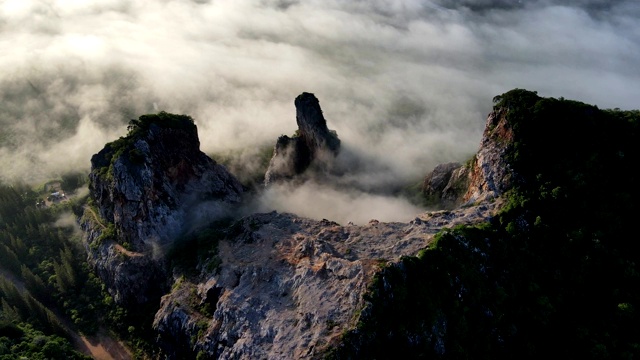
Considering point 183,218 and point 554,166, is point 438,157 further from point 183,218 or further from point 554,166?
point 183,218

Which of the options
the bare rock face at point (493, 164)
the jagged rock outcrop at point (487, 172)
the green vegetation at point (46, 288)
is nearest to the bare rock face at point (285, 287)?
the bare rock face at point (493, 164)

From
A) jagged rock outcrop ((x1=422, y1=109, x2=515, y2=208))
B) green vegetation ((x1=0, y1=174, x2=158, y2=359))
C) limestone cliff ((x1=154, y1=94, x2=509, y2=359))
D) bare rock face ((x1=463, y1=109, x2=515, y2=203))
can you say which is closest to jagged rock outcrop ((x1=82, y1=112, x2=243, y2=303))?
green vegetation ((x1=0, y1=174, x2=158, y2=359))

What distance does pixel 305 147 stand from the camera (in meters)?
168

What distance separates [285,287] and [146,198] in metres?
48.6

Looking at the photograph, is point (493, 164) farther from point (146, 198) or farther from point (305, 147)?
point (146, 198)

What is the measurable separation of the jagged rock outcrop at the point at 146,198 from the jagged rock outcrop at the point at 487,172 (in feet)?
191

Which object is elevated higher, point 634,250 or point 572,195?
point 572,195

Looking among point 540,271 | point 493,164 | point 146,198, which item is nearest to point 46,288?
point 146,198

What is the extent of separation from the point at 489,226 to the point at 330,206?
5607cm

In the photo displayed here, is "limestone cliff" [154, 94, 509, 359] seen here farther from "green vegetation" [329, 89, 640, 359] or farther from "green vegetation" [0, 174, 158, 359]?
"green vegetation" [0, 174, 158, 359]

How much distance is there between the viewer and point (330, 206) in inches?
5571

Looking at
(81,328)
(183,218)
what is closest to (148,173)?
(183,218)

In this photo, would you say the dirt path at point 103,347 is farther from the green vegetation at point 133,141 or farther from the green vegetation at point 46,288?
the green vegetation at point 133,141

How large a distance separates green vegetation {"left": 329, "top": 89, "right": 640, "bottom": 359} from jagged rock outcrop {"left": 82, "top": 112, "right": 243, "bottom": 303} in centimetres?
6175
